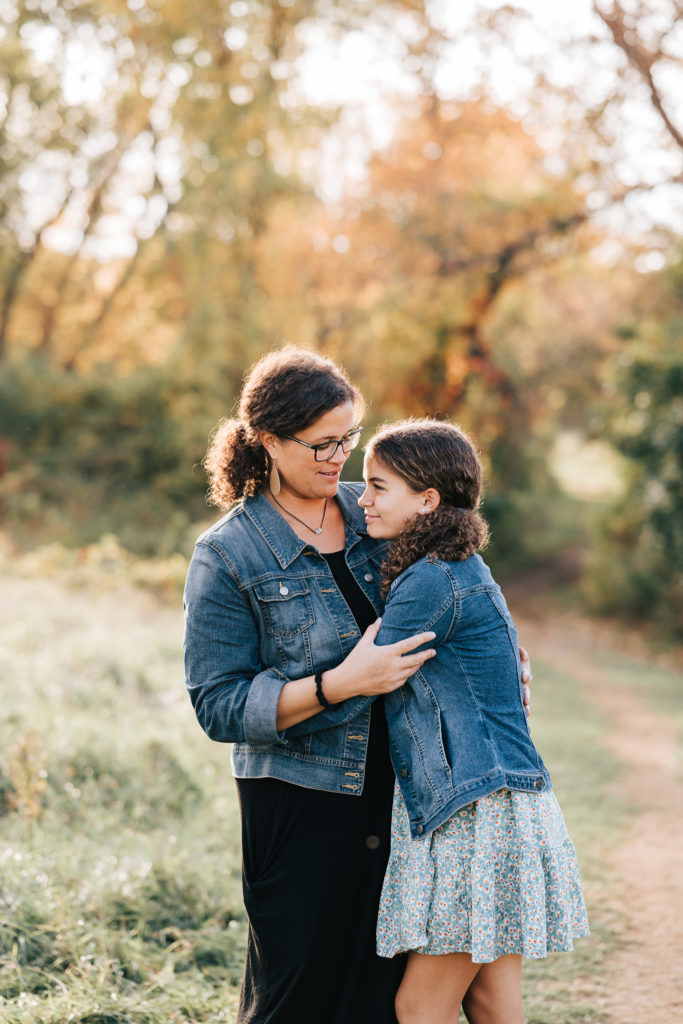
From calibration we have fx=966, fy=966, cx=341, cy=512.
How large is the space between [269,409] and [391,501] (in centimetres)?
42

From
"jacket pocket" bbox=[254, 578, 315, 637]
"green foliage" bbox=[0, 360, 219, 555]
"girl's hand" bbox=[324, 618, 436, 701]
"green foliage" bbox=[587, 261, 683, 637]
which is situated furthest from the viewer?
"green foliage" bbox=[0, 360, 219, 555]

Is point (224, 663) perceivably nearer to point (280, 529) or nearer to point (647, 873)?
point (280, 529)

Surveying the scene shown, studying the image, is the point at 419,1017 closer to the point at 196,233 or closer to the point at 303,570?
the point at 303,570

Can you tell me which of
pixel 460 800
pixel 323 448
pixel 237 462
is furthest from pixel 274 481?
pixel 460 800

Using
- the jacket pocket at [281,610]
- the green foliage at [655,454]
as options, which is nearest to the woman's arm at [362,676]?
the jacket pocket at [281,610]

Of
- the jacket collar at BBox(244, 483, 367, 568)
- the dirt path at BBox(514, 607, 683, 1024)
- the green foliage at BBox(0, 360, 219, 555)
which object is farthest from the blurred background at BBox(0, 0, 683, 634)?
the jacket collar at BBox(244, 483, 367, 568)

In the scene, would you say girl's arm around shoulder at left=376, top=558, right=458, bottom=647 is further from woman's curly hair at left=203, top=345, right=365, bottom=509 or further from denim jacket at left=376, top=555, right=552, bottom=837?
woman's curly hair at left=203, top=345, right=365, bottom=509

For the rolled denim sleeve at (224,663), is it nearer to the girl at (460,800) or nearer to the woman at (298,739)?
the woman at (298,739)

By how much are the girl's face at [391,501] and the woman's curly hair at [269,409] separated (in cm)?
21

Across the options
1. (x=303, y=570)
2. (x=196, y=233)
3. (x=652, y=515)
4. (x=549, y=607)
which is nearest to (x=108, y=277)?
(x=196, y=233)

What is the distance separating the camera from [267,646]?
2.55m

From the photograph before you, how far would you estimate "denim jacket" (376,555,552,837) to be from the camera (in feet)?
7.77

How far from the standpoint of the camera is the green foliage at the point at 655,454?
43.0ft

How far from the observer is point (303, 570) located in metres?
2.61
